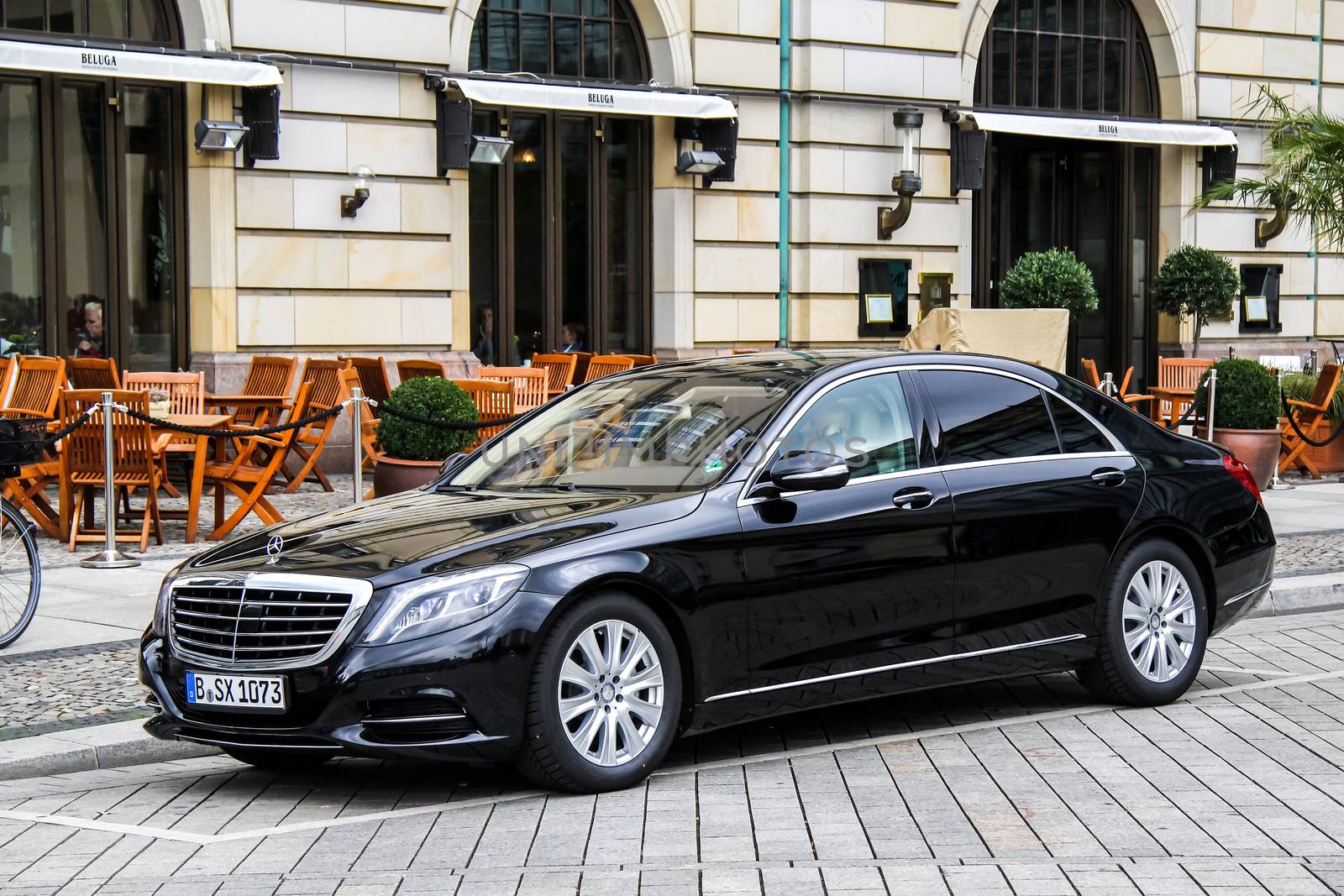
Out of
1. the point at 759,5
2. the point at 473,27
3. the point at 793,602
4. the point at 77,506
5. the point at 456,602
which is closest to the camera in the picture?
the point at 456,602

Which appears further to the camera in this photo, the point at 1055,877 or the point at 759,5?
the point at 759,5

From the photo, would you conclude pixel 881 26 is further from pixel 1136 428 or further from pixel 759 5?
pixel 1136 428

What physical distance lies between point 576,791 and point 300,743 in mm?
952

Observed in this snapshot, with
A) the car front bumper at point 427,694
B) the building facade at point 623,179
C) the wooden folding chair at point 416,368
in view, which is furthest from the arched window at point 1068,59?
the car front bumper at point 427,694

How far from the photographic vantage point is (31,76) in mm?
17781

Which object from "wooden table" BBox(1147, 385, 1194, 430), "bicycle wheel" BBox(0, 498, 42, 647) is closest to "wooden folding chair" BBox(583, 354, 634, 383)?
"wooden table" BBox(1147, 385, 1194, 430)

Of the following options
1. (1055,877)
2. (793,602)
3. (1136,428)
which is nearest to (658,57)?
(1136,428)

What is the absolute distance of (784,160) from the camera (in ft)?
71.8

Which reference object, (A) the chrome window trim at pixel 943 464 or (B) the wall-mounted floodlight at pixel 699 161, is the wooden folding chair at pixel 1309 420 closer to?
(B) the wall-mounted floodlight at pixel 699 161

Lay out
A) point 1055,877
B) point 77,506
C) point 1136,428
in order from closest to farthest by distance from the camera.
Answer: point 1055,877 < point 1136,428 < point 77,506

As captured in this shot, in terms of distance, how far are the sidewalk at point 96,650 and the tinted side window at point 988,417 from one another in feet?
10.8

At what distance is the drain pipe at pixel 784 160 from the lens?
21.8 metres

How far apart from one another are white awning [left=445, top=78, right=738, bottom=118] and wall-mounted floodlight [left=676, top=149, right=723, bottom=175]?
2.54ft

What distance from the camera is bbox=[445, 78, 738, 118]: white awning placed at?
19.2 meters
